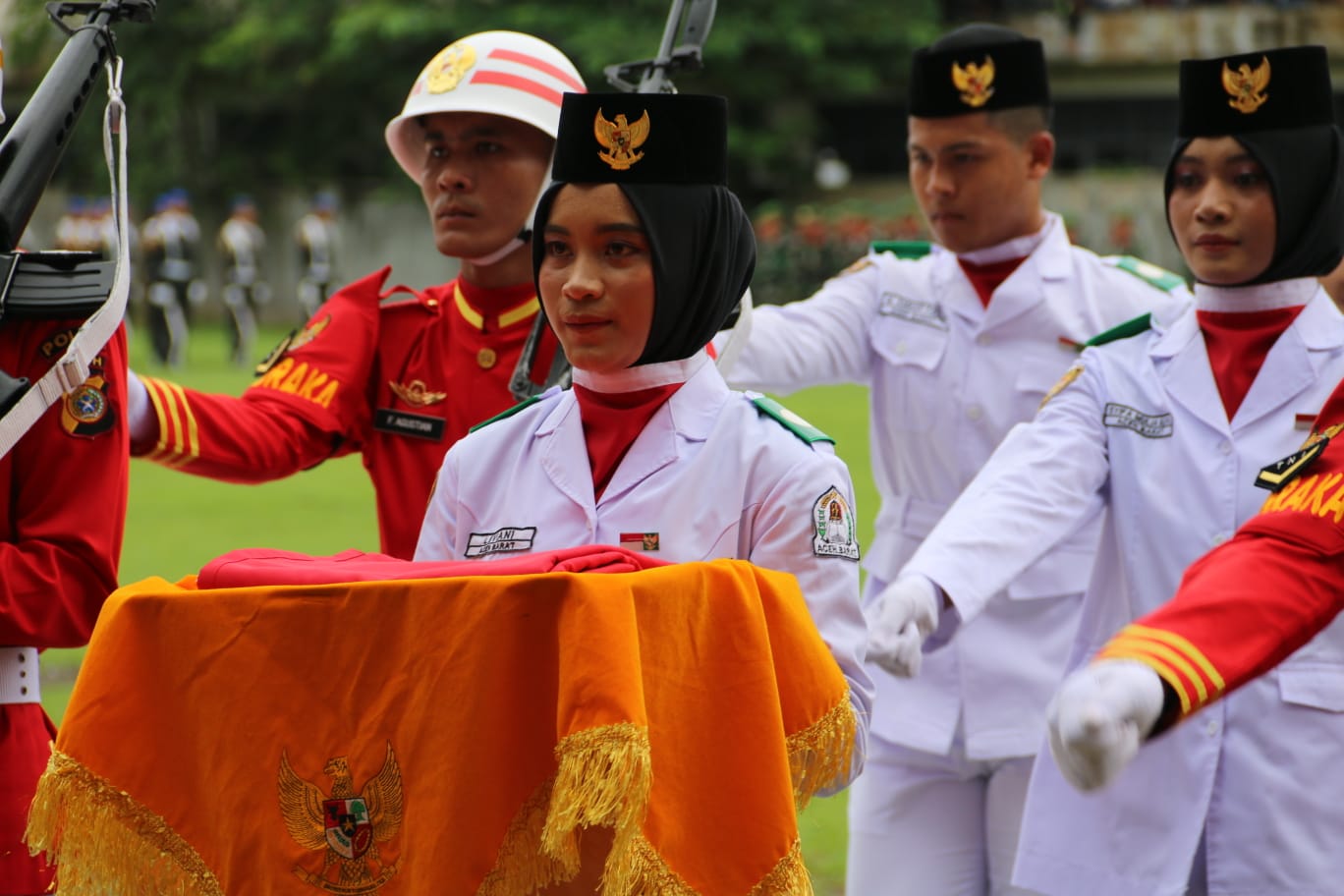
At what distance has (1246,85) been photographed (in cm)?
382

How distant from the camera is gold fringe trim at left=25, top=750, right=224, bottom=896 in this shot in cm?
252

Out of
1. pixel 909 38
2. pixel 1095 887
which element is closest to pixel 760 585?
pixel 1095 887

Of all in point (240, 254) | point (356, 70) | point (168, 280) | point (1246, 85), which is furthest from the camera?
point (356, 70)

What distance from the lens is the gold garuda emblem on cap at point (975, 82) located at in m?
5.01

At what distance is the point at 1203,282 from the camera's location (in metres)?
3.84

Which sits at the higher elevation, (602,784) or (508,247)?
(508,247)

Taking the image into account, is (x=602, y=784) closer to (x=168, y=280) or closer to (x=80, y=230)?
(x=168, y=280)

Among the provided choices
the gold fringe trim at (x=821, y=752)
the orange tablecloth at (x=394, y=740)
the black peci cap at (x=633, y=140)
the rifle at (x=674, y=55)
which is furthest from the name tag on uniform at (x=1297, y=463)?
the rifle at (x=674, y=55)

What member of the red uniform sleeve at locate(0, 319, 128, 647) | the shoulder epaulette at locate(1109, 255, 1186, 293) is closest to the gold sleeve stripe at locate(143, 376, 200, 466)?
the red uniform sleeve at locate(0, 319, 128, 647)

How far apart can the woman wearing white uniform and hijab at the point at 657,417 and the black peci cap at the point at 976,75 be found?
6.80 ft

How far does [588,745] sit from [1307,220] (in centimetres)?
213

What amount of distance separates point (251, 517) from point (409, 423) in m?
8.63

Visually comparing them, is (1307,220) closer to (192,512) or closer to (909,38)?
(192,512)

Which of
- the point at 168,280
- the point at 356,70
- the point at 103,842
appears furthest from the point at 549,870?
the point at 356,70
